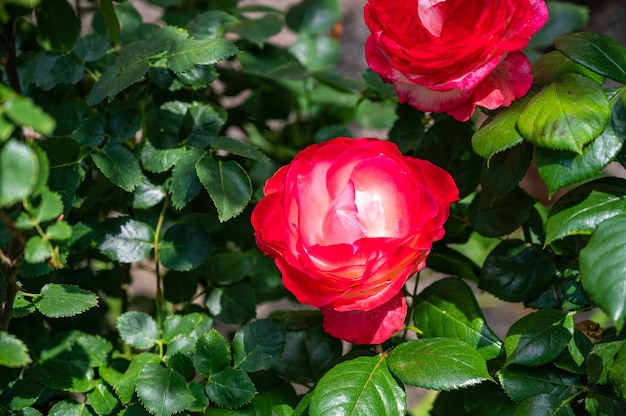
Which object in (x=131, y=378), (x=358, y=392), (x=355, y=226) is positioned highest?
(x=355, y=226)

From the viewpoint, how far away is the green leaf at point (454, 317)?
30.0 inches

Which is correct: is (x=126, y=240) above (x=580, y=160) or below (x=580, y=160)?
below

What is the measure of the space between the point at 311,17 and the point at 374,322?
861 mm

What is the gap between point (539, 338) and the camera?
709mm

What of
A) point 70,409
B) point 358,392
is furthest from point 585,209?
point 70,409

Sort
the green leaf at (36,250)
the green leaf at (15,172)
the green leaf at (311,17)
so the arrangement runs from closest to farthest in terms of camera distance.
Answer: the green leaf at (15,172) < the green leaf at (36,250) < the green leaf at (311,17)

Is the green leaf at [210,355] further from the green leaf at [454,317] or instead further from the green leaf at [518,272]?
the green leaf at [518,272]

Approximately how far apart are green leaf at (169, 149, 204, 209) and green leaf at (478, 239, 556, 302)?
1.25ft

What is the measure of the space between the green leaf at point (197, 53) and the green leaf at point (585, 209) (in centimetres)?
40

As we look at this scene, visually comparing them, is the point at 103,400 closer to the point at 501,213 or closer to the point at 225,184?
the point at 225,184

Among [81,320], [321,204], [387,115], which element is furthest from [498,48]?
[81,320]

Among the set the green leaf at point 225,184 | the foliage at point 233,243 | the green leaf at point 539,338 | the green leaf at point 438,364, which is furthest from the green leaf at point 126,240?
the green leaf at point 539,338

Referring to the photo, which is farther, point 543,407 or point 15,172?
point 543,407

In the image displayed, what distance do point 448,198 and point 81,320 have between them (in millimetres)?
632
